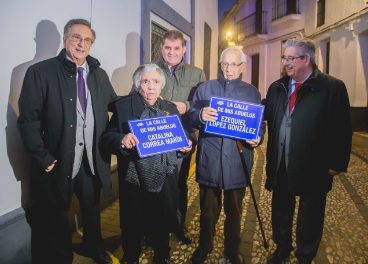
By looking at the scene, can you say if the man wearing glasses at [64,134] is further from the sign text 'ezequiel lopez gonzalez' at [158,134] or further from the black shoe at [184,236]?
the black shoe at [184,236]

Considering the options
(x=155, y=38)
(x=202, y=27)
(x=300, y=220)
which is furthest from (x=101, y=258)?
(x=202, y=27)

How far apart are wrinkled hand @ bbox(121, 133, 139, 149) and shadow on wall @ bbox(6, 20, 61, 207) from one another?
1.08 meters

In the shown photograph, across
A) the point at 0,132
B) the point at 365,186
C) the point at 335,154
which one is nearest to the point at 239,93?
the point at 335,154

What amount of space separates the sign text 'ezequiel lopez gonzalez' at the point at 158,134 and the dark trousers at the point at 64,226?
0.65 meters

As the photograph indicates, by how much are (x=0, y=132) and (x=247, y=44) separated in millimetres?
20085

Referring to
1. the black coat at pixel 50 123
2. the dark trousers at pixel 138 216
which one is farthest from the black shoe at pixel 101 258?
the black coat at pixel 50 123

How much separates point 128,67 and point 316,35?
1275 centimetres

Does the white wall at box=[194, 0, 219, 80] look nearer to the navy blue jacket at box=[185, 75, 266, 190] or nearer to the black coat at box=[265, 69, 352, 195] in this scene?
the navy blue jacket at box=[185, 75, 266, 190]

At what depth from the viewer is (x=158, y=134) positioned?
195cm

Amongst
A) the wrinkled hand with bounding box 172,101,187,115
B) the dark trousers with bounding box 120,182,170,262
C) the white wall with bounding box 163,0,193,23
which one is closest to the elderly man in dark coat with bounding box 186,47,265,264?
the wrinkled hand with bounding box 172,101,187,115

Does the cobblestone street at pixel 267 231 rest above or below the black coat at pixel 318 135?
below

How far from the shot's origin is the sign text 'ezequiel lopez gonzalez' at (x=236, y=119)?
2129 mm

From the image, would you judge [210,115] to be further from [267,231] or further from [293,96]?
[267,231]

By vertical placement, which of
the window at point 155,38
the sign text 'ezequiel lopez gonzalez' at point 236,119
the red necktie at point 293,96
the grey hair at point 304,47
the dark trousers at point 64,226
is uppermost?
the window at point 155,38
